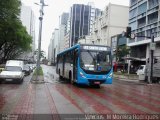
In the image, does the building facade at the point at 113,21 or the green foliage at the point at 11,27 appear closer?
the green foliage at the point at 11,27

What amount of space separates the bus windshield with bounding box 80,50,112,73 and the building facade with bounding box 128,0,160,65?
31086mm

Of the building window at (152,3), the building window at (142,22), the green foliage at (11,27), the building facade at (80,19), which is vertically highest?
the building facade at (80,19)

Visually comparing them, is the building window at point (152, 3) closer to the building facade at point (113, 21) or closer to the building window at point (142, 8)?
the building window at point (142, 8)

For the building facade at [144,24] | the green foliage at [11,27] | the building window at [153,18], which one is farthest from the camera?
the building window at [153,18]

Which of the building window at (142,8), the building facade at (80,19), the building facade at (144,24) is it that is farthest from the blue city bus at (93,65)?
the building facade at (80,19)

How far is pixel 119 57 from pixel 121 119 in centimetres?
5254

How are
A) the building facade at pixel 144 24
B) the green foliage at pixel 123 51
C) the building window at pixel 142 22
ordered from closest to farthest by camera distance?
the building facade at pixel 144 24 → the building window at pixel 142 22 → the green foliage at pixel 123 51

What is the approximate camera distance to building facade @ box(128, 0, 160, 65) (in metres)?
51.7

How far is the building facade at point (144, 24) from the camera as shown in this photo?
51659 millimetres

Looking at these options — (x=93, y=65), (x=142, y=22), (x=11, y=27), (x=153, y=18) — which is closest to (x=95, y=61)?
(x=93, y=65)

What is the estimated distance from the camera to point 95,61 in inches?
797

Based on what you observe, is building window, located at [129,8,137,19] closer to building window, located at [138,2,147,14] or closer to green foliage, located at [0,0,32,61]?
building window, located at [138,2,147,14]

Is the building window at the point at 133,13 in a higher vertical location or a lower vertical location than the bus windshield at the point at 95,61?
higher

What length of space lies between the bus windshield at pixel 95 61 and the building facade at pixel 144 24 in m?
31.1
